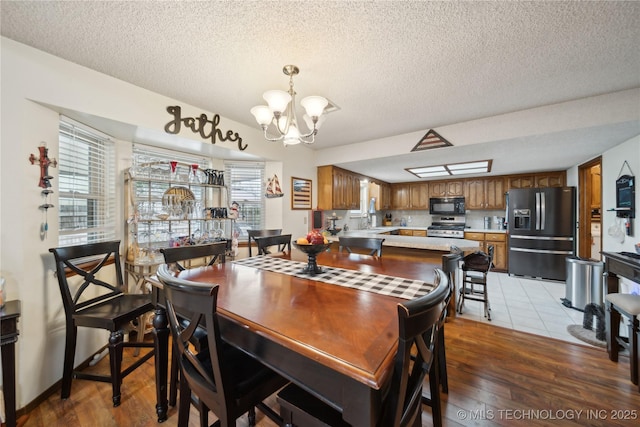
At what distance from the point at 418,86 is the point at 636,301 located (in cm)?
235

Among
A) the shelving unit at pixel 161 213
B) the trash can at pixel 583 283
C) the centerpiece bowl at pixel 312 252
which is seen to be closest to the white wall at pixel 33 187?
the shelving unit at pixel 161 213

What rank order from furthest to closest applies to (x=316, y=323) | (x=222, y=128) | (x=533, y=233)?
(x=533, y=233) < (x=222, y=128) < (x=316, y=323)

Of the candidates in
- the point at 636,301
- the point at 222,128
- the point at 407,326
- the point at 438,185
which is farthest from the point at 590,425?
the point at 438,185

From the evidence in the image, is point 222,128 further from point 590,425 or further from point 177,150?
point 590,425

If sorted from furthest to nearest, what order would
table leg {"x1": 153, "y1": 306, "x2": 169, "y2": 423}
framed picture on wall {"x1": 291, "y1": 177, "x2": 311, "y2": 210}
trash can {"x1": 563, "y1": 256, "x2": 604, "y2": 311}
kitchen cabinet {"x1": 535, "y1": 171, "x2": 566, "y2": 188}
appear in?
1. kitchen cabinet {"x1": 535, "y1": 171, "x2": 566, "y2": 188}
2. framed picture on wall {"x1": 291, "y1": 177, "x2": 311, "y2": 210}
3. trash can {"x1": 563, "y1": 256, "x2": 604, "y2": 311}
4. table leg {"x1": 153, "y1": 306, "x2": 169, "y2": 423}

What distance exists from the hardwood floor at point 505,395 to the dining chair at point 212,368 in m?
0.62

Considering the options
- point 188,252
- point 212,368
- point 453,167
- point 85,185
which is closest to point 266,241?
point 188,252

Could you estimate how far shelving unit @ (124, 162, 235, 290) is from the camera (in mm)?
2453

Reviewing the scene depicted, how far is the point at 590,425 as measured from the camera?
1.42 m

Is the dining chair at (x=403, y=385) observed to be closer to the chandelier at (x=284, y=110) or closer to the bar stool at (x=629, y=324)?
the chandelier at (x=284, y=110)

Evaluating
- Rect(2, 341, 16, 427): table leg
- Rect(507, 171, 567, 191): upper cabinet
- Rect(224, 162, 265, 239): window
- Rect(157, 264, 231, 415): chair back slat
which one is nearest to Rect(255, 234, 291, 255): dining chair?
Rect(224, 162, 265, 239): window

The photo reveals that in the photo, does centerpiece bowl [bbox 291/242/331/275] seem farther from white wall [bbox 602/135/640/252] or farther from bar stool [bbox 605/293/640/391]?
white wall [bbox 602/135/640/252]

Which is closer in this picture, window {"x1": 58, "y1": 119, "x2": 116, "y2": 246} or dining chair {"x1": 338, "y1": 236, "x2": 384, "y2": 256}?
window {"x1": 58, "y1": 119, "x2": 116, "y2": 246}

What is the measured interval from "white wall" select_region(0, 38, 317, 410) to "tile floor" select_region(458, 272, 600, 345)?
3904 mm
